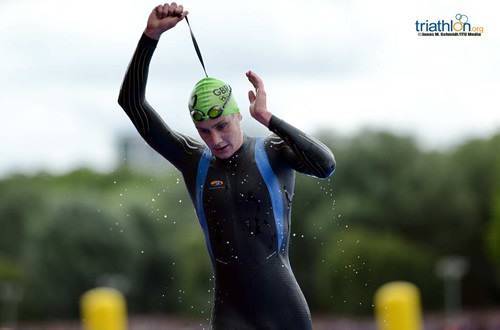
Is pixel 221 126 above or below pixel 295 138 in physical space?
above

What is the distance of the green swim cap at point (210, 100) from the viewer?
27.9ft

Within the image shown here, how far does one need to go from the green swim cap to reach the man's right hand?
1.55 feet

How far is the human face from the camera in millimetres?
8539

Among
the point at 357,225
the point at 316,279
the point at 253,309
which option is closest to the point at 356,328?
the point at 316,279

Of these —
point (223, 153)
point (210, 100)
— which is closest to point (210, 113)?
point (210, 100)

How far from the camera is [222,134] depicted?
859 cm

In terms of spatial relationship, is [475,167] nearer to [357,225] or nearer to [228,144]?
[357,225]

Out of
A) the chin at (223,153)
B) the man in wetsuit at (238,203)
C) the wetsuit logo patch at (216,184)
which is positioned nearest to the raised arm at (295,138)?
the man in wetsuit at (238,203)

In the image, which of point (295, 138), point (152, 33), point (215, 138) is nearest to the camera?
point (295, 138)

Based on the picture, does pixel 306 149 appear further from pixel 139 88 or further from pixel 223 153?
pixel 139 88

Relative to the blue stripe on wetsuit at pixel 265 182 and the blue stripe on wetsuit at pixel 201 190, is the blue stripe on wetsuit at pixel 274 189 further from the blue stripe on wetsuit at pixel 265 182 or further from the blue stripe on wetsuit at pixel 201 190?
the blue stripe on wetsuit at pixel 201 190

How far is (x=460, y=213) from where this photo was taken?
251 ft

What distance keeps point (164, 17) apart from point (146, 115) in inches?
30.1

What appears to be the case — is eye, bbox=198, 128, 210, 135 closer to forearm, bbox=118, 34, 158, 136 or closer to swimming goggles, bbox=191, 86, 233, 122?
swimming goggles, bbox=191, 86, 233, 122
